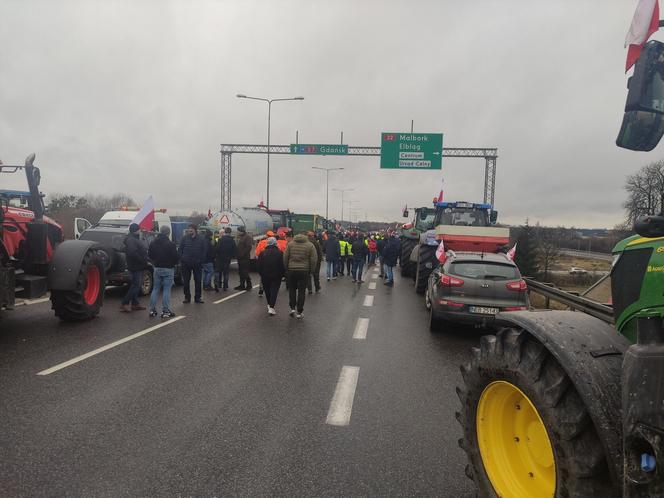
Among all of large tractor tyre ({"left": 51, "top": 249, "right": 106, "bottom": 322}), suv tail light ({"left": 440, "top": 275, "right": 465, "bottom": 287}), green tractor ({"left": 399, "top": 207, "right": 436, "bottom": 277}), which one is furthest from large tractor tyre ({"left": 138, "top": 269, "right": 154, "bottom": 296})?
green tractor ({"left": 399, "top": 207, "right": 436, "bottom": 277})

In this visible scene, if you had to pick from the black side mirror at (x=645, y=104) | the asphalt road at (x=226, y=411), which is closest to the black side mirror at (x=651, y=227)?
the black side mirror at (x=645, y=104)

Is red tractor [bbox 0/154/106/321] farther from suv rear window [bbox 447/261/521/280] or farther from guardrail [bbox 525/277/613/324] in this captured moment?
guardrail [bbox 525/277/613/324]

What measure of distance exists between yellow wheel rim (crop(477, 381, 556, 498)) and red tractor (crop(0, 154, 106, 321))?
6967mm

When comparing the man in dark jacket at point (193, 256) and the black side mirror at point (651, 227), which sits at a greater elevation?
the black side mirror at point (651, 227)

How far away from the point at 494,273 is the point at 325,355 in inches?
139

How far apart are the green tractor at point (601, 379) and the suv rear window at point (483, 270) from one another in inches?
211

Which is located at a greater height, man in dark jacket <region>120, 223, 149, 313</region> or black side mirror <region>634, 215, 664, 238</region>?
black side mirror <region>634, 215, 664, 238</region>

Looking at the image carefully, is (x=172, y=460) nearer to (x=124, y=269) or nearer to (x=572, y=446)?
(x=572, y=446)

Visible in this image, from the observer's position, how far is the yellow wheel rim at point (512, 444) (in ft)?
8.68

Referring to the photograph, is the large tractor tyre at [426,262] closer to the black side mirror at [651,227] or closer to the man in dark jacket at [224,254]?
the man in dark jacket at [224,254]

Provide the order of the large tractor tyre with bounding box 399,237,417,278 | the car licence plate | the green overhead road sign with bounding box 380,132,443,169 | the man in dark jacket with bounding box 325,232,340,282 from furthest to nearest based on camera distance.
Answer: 1. the green overhead road sign with bounding box 380,132,443,169
2. the large tractor tyre with bounding box 399,237,417,278
3. the man in dark jacket with bounding box 325,232,340,282
4. the car licence plate

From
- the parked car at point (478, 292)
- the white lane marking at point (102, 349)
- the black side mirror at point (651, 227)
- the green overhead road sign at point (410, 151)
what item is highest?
the green overhead road sign at point (410, 151)

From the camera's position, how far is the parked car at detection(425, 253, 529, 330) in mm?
7812

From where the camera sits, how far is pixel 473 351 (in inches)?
121
